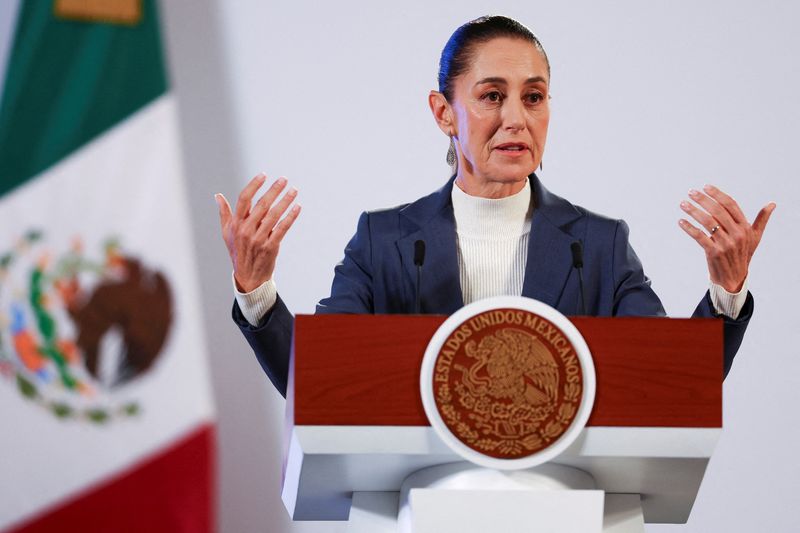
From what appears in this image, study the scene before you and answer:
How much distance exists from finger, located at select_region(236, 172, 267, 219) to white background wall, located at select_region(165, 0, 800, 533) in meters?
1.16

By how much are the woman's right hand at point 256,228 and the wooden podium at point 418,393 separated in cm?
50

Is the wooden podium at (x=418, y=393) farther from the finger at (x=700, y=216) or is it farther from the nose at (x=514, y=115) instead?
the nose at (x=514, y=115)

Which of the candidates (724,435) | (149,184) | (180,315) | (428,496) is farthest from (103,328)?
(724,435)

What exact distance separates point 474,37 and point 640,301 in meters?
0.81

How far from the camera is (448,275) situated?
319 cm

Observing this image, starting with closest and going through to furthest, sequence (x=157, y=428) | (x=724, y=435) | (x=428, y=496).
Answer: (x=428, y=496), (x=157, y=428), (x=724, y=435)

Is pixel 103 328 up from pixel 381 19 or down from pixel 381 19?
down

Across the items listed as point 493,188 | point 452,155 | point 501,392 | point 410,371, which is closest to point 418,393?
point 410,371

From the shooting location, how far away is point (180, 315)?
309cm

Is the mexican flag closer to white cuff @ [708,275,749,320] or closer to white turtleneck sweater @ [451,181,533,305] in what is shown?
white turtleneck sweater @ [451,181,533,305]

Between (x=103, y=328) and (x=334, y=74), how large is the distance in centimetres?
146

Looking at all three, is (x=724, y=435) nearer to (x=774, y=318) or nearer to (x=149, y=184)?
(x=774, y=318)

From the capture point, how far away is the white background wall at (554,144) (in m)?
4.10

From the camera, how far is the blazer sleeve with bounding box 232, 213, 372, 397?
10.00ft
